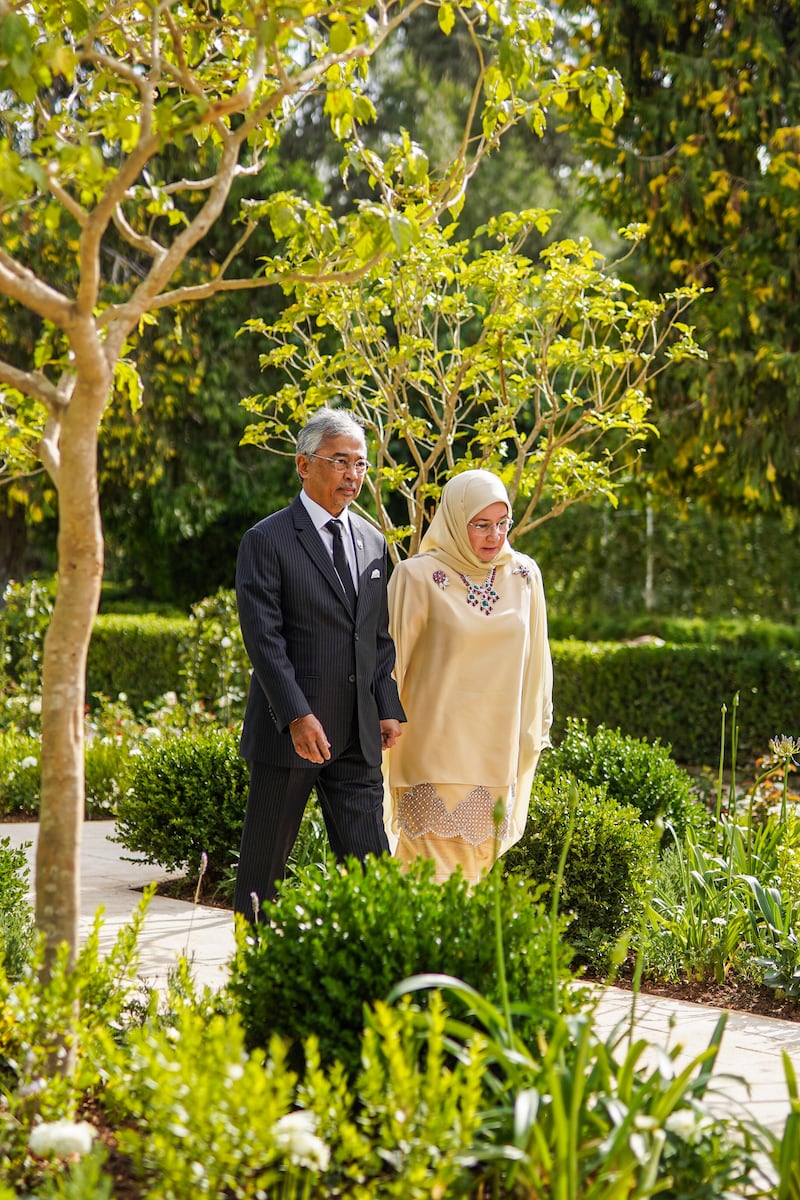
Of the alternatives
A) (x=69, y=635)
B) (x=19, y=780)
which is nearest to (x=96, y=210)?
(x=69, y=635)

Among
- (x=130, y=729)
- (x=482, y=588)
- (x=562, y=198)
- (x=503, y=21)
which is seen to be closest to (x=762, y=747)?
(x=130, y=729)

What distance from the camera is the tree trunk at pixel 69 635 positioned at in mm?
2764

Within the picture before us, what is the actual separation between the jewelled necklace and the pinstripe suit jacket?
0.34 metres

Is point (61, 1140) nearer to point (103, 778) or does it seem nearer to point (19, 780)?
point (103, 778)

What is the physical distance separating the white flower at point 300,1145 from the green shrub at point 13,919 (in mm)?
1579

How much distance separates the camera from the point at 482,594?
4.13 meters

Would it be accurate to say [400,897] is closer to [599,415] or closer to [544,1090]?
[544,1090]

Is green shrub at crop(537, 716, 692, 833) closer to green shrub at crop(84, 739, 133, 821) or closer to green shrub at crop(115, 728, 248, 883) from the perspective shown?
green shrub at crop(115, 728, 248, 883)

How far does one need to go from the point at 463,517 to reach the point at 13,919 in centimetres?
187

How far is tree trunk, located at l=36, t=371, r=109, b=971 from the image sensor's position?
2.76 meters

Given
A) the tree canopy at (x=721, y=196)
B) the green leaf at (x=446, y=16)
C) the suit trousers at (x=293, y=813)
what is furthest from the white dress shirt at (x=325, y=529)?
the tree canopy at (x=721, y=196)

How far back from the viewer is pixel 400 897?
286 centimetres

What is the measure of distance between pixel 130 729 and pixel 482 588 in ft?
16.9

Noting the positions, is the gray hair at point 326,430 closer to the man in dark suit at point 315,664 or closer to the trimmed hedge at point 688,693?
the man in dark suit at point 315,664
